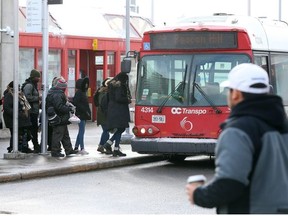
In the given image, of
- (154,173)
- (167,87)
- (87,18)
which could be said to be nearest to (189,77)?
(167,87)

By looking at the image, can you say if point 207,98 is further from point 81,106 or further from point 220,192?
point 220,192

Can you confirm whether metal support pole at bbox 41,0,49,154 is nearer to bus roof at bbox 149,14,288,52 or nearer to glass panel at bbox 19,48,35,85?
bus roof at bbox 149,14,288,52

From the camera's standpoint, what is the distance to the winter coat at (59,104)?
1602cm

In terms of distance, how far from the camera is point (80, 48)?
2716 centimetres

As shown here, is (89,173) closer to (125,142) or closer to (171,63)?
(171,63)

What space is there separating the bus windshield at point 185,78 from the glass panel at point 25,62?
9956 mm

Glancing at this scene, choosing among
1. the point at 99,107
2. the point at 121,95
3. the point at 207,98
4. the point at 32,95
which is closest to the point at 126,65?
the point at 121,95

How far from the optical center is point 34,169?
46.2 ft

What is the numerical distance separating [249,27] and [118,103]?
304cm

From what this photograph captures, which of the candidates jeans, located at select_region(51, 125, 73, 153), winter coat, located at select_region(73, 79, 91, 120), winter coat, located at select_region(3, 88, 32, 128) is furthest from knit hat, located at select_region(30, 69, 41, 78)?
jeans, located at select_region(51, 125, 73, 153)

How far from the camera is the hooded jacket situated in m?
3.93

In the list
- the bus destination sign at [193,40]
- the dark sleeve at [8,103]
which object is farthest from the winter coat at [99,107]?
the bus destination sign at [193,40]

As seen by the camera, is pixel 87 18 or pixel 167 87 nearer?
pixel 167 87

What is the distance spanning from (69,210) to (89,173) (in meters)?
4.53
